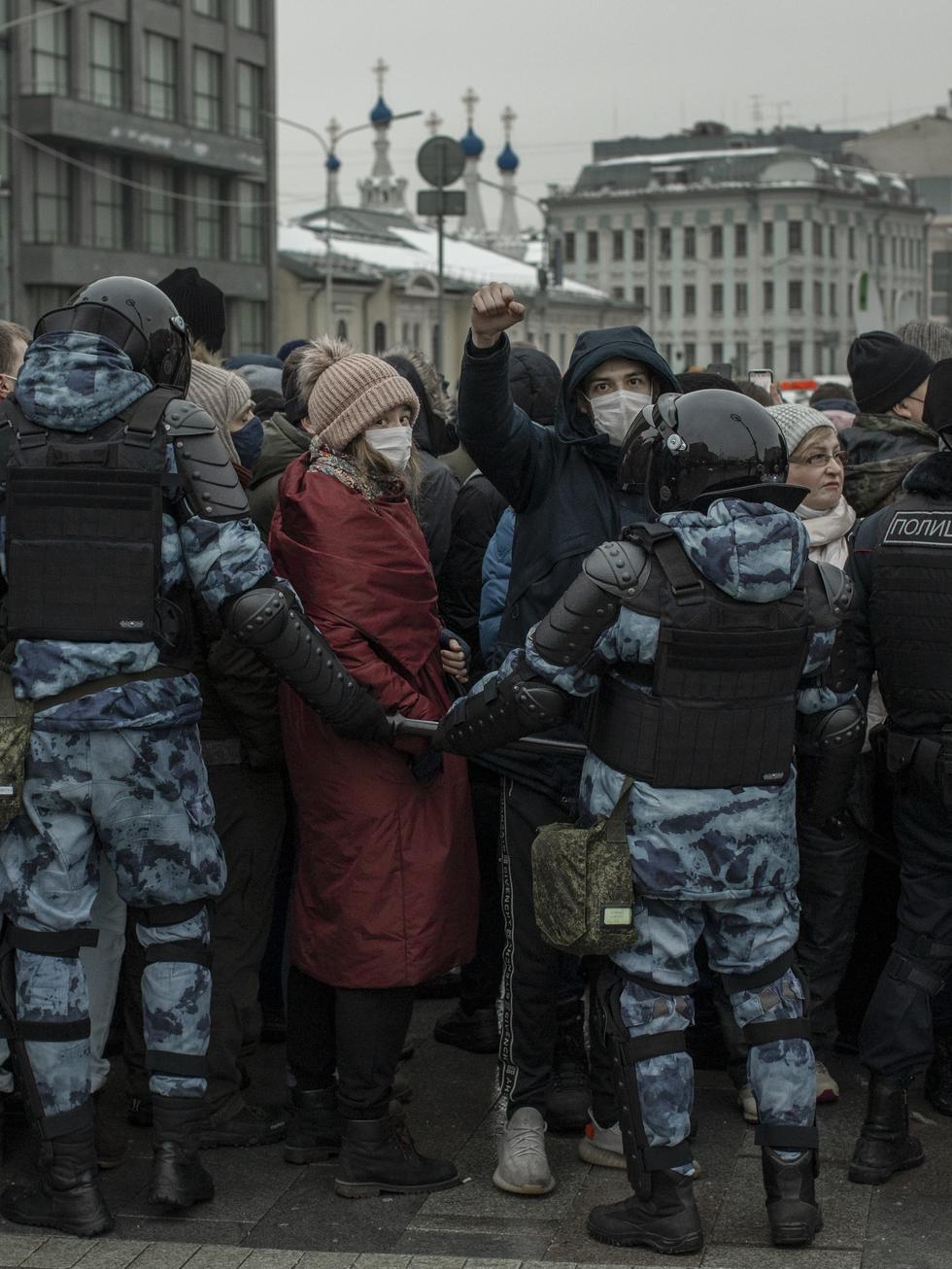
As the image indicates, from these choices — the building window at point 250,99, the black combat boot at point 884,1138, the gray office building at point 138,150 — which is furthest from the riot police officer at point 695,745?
the building window at point 250,99

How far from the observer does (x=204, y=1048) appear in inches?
197

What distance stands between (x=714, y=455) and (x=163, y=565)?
134cm

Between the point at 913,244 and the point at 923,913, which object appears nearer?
the point at 923,913

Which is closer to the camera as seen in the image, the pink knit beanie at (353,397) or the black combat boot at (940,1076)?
the pink knit beanie at (353,397)

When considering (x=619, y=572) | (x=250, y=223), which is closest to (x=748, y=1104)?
(x=619, y=572)

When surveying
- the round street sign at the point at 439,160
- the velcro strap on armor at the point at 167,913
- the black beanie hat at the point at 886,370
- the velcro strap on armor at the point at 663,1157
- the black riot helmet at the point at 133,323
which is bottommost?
the velcro strap on armor at the point at 663,1157

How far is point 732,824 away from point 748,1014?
0.47m

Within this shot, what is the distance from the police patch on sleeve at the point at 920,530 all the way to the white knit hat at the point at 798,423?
2.69ft

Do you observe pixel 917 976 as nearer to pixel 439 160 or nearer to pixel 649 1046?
pixel 649 1046

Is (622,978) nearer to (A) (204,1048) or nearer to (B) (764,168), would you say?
(A) (204,1048)

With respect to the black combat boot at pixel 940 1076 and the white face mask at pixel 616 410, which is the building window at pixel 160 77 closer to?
the white face mask at pixel 616 410

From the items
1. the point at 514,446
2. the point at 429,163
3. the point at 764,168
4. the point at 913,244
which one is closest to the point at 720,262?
the point at 764,168

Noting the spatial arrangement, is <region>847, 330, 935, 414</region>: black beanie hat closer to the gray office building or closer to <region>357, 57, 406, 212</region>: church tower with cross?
the gray office building

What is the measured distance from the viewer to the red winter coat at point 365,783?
5.12 metres
